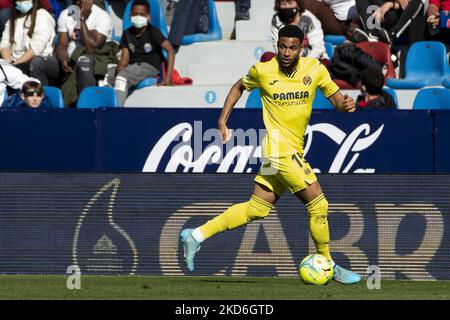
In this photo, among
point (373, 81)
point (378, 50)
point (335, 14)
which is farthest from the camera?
point (335, 14)

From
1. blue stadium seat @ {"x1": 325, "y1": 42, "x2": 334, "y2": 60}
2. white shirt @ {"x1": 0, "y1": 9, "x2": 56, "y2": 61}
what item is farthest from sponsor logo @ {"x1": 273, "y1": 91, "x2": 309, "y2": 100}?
white shirt @ {"x1": 0, "y1": 9, "x2": 56, "y2": 61}

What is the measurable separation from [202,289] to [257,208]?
81cm

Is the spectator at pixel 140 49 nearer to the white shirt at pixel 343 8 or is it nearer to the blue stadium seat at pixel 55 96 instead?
the blue stadium seat at pixel 55 96

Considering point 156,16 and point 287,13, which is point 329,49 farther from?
point 156,16

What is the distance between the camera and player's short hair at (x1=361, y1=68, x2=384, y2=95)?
12469mm

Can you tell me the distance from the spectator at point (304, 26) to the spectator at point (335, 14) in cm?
57

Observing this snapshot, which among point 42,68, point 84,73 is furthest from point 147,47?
point 42,68

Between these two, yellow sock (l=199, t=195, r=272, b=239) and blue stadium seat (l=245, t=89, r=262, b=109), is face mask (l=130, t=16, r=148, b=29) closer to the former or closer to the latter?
blue stadium seat (l=245, t=89, r=262, b=109)

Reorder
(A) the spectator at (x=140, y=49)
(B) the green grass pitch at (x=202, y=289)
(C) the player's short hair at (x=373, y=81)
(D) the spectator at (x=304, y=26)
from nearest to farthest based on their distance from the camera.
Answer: (B) the green grass pitch at (x=202, y=289) < (C) the player's short hair at (x=373, y=81) < (D) the spectator at (x=304, y=26) < (A) the spectator at (x=140, y=49)

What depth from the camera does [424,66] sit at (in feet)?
47.0

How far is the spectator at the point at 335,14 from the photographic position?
14.7m

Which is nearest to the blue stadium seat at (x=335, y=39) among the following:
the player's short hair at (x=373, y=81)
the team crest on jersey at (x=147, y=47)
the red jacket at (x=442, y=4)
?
the red jacket at (x=442, y=4)

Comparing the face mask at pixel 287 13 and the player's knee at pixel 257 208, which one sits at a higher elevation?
the face mask at pixel 287 13

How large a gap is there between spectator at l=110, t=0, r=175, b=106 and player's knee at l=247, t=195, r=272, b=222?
4.71m
